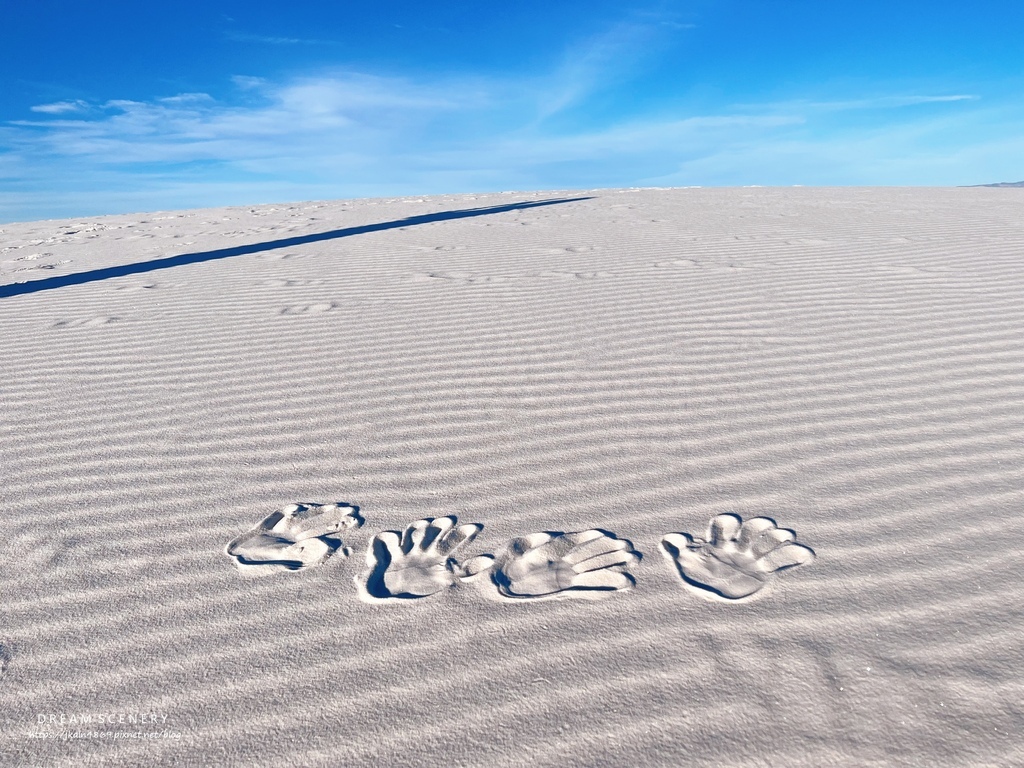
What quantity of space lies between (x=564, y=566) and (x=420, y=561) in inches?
17.4

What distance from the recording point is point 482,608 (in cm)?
191

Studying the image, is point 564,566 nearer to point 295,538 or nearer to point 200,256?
point 295,538

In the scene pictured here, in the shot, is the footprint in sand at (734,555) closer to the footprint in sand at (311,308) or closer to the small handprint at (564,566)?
the small handprint at (564,566)

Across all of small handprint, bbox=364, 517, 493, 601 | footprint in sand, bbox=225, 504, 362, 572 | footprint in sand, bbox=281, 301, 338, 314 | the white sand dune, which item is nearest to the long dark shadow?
the white sand dune

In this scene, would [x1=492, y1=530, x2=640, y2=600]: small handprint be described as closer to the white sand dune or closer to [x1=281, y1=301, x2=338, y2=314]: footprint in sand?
the white sand dune

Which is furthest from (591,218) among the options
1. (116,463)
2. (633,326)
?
(116,463)

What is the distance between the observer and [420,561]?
2.16 metres

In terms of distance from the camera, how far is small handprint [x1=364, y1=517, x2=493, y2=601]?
2.02 m

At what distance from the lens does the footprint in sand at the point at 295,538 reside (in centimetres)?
219

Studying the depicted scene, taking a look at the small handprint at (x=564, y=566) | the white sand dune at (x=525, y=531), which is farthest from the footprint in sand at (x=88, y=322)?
the small handprint at (x=564, y=566)

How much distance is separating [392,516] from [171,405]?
1743 mm

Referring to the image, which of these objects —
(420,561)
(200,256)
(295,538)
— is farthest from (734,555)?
(200,256)

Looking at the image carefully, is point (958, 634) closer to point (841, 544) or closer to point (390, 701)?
point (841, 544)

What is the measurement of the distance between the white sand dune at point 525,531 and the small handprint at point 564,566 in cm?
1
